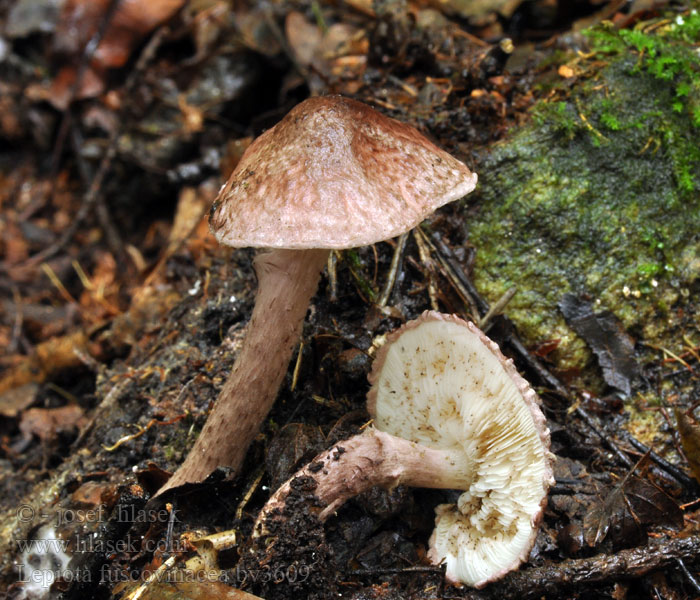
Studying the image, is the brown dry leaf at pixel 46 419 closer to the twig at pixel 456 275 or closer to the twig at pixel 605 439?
the twig at pixel 456 275

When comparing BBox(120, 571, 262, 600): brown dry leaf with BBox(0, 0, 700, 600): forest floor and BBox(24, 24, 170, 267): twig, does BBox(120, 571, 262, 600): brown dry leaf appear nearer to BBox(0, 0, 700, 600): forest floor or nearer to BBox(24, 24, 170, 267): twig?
BBox(0, 0, 700, 600): forest floor

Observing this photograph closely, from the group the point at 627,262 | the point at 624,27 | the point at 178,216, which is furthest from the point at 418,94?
the point at 178,216

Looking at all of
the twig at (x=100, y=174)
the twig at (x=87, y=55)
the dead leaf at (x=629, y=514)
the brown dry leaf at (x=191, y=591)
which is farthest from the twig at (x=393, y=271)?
the twig at (x=87, y=55)

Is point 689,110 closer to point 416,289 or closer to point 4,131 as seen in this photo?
point 416,289

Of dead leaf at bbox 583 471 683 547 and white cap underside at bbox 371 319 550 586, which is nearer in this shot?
white cap underside at bbox 371 319 550 586

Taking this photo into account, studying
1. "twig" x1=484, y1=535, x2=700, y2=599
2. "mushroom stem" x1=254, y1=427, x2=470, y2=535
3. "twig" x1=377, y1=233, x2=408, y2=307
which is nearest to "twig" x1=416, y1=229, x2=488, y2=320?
"twig" x1=377, y1=233, x2=408, y2=307

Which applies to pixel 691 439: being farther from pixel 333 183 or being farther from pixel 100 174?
pixel 100 174
